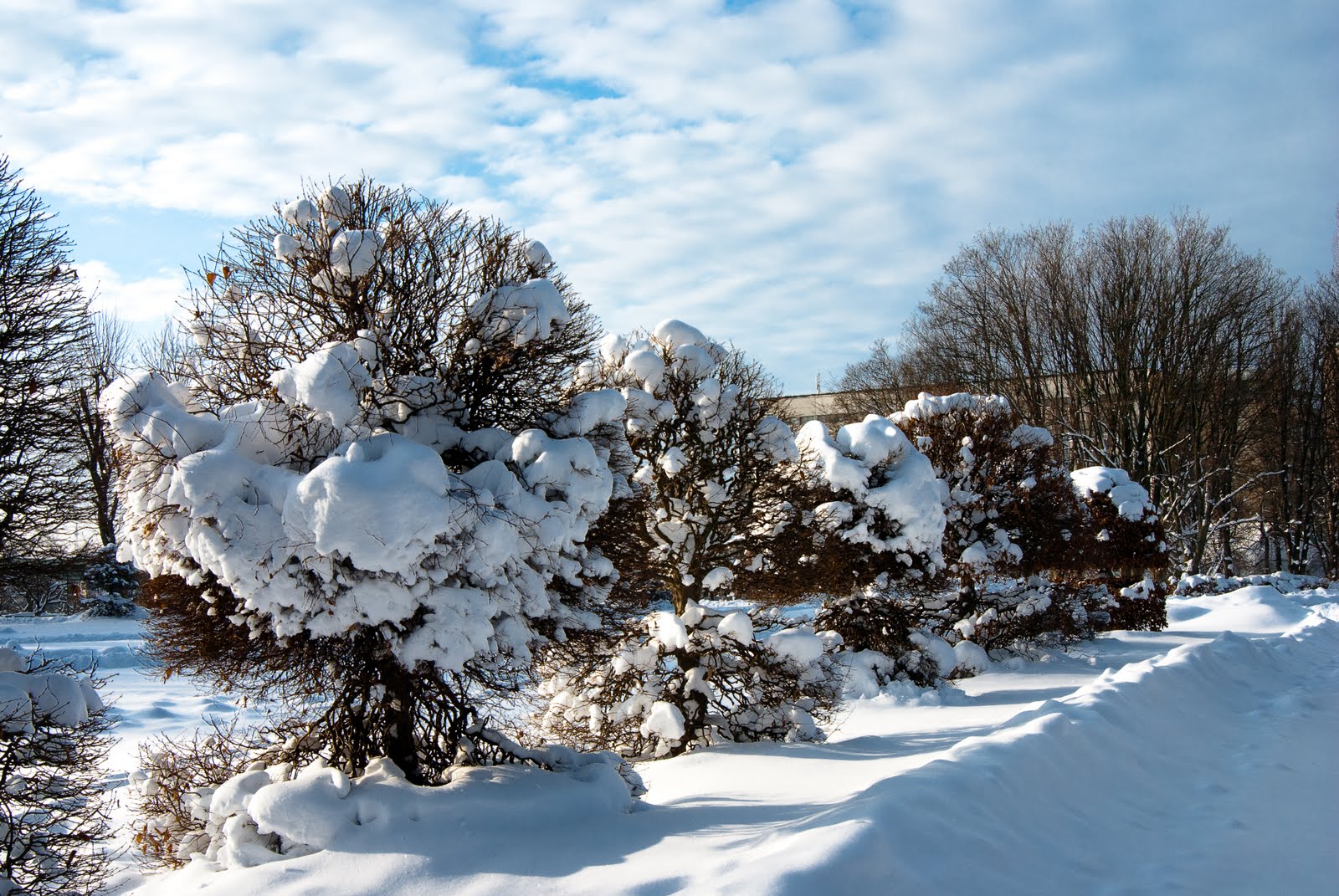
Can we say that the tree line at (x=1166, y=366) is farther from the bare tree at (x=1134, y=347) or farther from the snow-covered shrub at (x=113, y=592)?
the snow-covered shrub at (x=113, y=592)

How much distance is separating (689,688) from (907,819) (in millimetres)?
5023

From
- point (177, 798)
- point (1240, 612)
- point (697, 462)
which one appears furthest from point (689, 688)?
point (1240, 612)

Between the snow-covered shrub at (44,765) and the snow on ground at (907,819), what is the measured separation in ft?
1.54

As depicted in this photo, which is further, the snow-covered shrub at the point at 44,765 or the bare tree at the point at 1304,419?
the bare tree at the point at 1304,419

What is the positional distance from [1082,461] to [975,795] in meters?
27.4

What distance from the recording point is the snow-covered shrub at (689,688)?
955 cm

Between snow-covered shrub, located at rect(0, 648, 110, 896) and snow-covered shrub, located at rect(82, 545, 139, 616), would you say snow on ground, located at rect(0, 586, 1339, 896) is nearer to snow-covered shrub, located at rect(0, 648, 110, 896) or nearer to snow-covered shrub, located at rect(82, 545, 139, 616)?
snow-covered shrub, located at rect(0, 648, 110, 896)

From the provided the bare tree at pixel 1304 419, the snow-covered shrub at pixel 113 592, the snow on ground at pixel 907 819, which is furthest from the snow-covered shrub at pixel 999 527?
the bare tree at pixel 1304 419

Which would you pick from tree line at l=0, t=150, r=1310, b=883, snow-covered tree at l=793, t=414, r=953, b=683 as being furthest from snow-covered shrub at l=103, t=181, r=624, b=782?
snow-covered tree at l=793, t=414, r=953, b=683

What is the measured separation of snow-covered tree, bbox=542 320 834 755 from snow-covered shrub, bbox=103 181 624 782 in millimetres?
2250

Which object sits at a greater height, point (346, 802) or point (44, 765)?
point (44, 765)

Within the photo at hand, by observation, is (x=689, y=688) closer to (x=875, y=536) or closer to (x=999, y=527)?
(x=875, y=536)

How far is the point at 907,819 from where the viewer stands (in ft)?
15.9

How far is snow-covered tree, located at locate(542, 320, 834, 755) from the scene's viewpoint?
954cm
